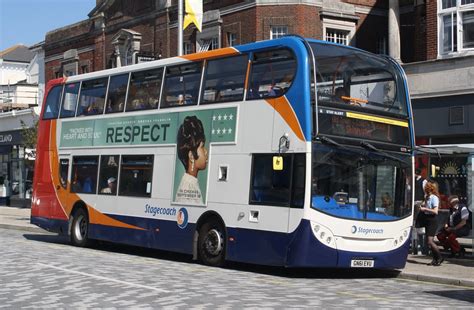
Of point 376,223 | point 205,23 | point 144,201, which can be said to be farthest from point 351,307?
point 205,23

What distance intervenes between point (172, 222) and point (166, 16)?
1767 centimetres

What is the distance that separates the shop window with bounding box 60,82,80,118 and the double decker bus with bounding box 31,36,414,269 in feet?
7.21

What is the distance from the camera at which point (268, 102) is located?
13406 mm

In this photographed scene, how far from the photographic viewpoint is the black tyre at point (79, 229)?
18.8 meters

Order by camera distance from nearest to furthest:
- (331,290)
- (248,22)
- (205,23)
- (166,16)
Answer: (331,290), (248,22), (205,23), (166,16)

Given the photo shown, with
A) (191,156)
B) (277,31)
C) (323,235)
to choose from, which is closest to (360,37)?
(277,31)

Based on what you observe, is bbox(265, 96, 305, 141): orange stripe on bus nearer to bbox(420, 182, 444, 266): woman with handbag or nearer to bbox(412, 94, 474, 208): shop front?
bbox(420, 182, 444, 266): woman with handbag

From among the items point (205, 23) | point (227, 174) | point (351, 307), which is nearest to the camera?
point (351, 307)

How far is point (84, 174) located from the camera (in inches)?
734

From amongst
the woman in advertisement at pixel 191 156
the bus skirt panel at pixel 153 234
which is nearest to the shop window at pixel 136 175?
the bus skirt panel at pixel 153 234

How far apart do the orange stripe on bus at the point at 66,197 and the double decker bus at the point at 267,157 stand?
114mm

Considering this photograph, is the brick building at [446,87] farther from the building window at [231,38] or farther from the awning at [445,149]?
the building window at [231,38]

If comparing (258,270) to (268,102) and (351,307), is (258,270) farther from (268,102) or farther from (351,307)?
(351,307)

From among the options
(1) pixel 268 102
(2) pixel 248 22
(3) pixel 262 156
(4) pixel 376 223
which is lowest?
(4) pixel 376 223
